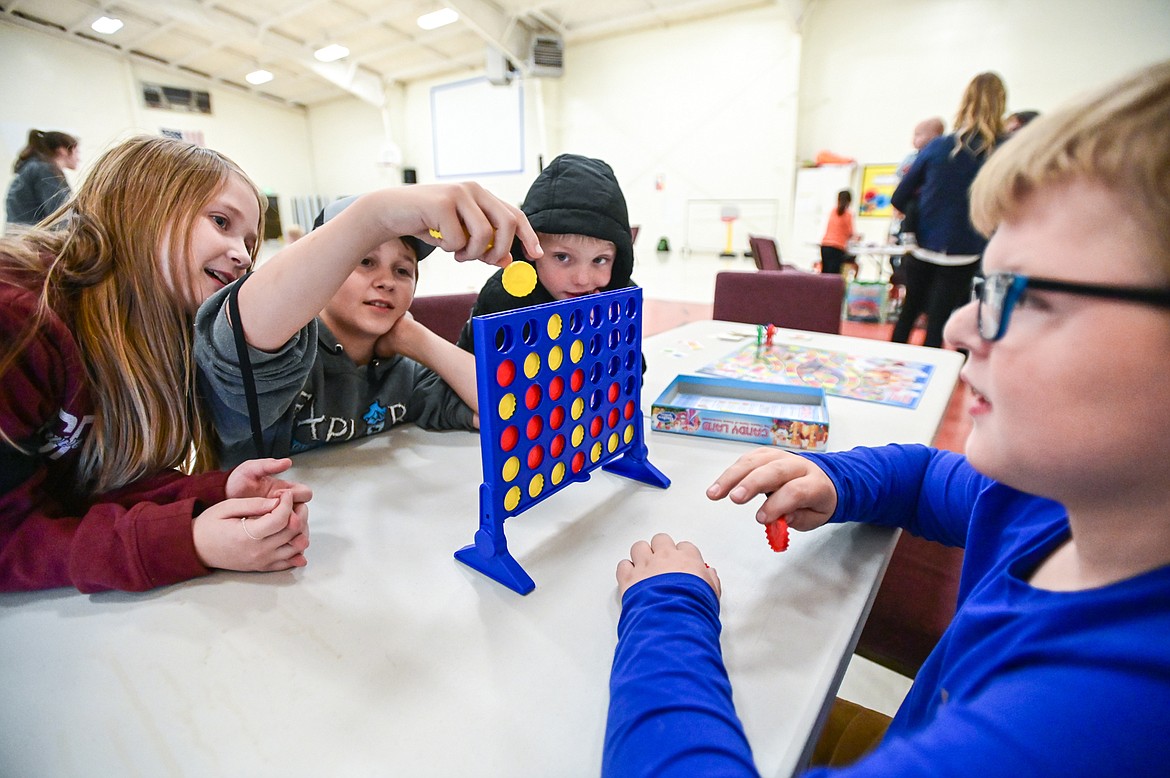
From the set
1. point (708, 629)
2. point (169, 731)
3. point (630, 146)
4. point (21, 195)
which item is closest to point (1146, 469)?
point (708, 629)

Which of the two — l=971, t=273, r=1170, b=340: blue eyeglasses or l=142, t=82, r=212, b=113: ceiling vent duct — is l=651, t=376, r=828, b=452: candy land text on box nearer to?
l=971, t=273, r=1170, b=340: blue eyeglasses

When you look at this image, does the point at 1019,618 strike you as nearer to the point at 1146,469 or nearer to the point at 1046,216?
the point at 1146,469

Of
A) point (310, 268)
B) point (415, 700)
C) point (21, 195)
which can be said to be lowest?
point (415, 700)

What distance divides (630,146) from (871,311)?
139 inches

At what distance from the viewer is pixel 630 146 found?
6785mm

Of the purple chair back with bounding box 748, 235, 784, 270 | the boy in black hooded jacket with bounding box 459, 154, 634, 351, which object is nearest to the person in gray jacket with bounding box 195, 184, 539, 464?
the boy in black hooded jacket with bounding box 459, 154, 634, 351

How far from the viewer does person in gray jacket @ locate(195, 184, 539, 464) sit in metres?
0.57

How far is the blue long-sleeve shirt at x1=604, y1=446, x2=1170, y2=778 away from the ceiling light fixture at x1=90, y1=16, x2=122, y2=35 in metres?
8.76

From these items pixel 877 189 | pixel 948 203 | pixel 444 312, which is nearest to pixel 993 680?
pixel 444 312

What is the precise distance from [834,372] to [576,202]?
28.2 inches

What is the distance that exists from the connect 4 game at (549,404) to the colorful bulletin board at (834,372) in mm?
445

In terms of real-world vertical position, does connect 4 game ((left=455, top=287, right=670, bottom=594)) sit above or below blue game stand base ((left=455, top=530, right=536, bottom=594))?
above

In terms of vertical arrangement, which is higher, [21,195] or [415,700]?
[21,195]

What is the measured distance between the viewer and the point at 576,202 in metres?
0.99
